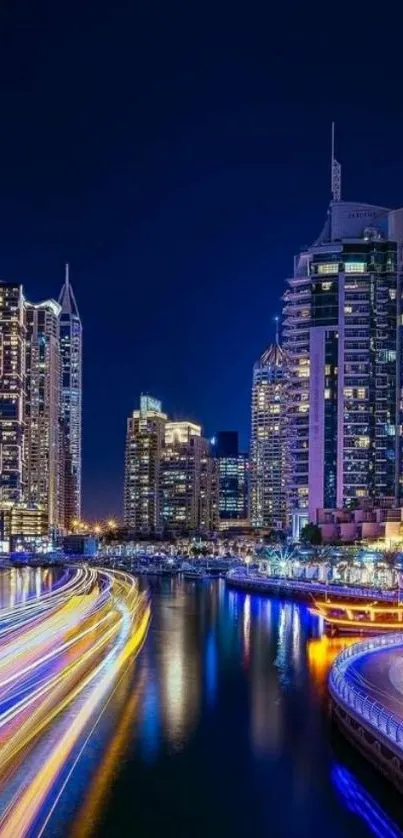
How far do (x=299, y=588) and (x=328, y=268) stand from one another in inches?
1497

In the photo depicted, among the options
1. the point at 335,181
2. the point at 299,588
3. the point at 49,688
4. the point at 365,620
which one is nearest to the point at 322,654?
the point at 365,620

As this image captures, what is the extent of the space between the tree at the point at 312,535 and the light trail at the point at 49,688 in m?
39.7

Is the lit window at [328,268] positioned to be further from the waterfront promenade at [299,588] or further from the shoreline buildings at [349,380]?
the waterfront promenade at [299,588]

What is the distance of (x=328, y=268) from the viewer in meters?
109

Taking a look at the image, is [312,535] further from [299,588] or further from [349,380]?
[349,380]

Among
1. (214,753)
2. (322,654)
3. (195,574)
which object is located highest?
(214,753)

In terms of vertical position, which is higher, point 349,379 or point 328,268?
point 328,268

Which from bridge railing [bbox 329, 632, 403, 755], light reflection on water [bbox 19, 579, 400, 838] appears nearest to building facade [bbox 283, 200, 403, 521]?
light reflection on water [bbox 19, 579, 400, 838]

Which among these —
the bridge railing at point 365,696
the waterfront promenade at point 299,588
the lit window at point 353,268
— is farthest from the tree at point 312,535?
the bridge railing at point 365,696

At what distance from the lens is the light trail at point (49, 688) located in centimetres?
2375

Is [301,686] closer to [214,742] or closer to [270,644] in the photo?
[214,742]

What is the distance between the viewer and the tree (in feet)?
334

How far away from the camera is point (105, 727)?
31609mm

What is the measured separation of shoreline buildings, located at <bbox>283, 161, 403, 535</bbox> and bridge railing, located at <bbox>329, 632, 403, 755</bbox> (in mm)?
65335
